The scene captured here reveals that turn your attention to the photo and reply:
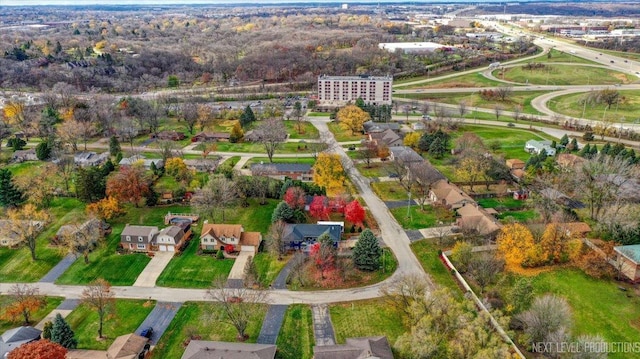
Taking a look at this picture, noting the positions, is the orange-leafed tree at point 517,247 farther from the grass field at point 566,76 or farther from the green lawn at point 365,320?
the grass field at point 566,76

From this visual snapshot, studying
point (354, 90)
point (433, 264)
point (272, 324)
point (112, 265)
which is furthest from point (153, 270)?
A: point (354, 90)

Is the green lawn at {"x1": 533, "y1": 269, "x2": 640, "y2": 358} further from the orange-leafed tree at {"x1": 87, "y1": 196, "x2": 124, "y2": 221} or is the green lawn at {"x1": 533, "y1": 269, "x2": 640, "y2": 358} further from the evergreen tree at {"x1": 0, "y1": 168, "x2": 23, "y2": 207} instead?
the evergreen tree at {"x1": 0, "y1": 168, "x2": 23, "y2": 207}

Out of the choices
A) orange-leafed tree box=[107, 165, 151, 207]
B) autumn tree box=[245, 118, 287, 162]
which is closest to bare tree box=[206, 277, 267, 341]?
orange-leafed tree box=[107, 165, 151, 207]

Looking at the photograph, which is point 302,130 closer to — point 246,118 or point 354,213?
point 246,118

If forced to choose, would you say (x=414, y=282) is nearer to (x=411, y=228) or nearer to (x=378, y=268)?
(x=378, y=268)

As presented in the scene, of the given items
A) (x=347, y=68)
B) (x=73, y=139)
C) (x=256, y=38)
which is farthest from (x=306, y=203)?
(x=256, y=38)
